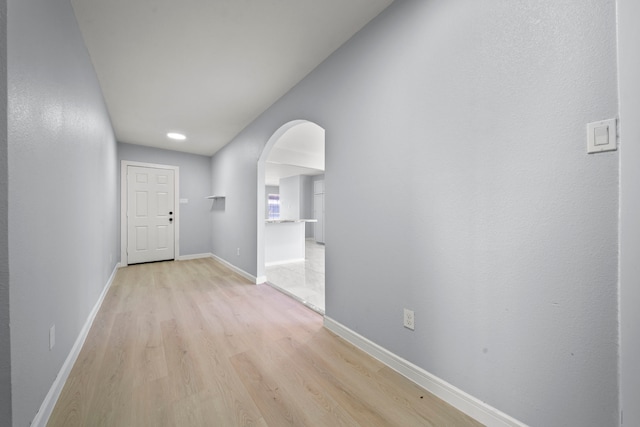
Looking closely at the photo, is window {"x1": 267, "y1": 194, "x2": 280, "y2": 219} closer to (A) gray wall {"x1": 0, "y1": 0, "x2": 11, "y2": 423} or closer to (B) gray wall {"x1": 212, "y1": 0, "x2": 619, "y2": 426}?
(B) gray wall {"x1": 212, "y1": 0, "x2": 619, "y2": 426}

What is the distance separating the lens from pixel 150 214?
16.5 feet

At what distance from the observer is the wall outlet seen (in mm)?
1525

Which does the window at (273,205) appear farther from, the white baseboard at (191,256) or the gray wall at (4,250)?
the gray wall at (4,250)

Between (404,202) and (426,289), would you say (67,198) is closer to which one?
(404,202)

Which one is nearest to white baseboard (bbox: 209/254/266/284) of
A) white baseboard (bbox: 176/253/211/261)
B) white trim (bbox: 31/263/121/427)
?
white baseboard (bbox: 176/253/211/261)

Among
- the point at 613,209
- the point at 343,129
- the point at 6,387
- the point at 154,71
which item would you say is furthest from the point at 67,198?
the point at 613,209

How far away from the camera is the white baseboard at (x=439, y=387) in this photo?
3.82ft

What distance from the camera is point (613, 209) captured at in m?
0.88

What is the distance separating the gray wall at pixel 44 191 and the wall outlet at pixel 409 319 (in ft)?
6.04

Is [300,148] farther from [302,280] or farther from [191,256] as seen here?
[191,256]

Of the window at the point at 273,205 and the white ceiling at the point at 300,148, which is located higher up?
the white ceiling at the point at 300,148

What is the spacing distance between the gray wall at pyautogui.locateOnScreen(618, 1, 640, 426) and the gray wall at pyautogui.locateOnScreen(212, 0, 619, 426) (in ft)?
0.17

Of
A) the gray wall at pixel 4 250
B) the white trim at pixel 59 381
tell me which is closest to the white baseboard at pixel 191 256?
the white trim at pixel 59 381

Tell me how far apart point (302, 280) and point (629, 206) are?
11.1 feet
